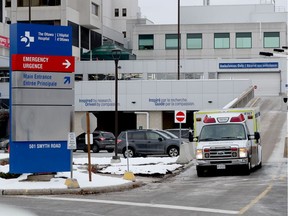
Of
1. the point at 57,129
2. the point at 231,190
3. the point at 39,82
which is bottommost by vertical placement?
the point at 231,190

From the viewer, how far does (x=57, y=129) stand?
72.9ft

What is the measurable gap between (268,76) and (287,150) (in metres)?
45.2

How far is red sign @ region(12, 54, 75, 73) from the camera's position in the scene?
2175 cm

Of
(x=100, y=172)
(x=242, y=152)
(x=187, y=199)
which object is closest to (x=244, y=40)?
(x=100, y=172)

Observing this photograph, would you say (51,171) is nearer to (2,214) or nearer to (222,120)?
(222,120)

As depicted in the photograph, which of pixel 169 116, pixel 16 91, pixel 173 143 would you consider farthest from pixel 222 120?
pixel 169 116

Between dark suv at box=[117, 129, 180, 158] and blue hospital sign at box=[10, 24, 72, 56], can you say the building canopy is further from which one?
blue hospital sign at box=[10, 24, 72, 56]

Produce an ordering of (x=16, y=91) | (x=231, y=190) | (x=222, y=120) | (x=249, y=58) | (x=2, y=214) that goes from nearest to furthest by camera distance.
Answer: (x=2, y=214), (x=231, y=190), (x=16, y=91), (x=222, y=120), (x=249, y=58)

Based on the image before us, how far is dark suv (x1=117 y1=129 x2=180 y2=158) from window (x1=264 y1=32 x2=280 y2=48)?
51.8 metres

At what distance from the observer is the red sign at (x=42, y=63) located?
21750mm

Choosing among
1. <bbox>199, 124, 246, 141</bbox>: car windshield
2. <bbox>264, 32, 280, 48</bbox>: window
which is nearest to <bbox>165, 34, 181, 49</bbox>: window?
<bbox>264, 32, 280, 48</bbox>: window

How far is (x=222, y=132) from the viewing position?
26.9 m

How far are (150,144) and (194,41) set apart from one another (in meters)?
52.5

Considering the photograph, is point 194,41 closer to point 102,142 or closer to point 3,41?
point 3,41
